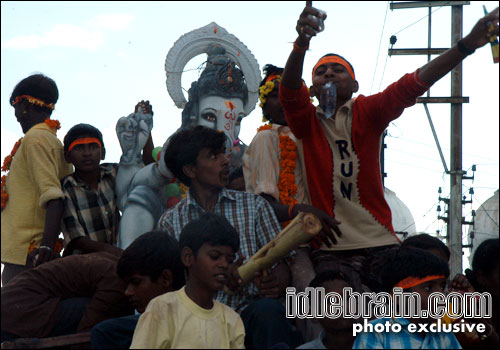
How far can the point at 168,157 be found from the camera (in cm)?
529

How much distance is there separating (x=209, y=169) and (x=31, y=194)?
60.1 inches

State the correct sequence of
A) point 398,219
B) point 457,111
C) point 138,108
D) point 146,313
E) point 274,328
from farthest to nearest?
point 398,219
point 457,111
point 138,108
point 274,328
point 146,313

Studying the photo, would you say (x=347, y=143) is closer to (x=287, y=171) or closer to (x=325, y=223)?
(x=287, y=171)

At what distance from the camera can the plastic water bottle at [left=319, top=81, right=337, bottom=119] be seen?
515cm

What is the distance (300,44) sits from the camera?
4699 millimetres

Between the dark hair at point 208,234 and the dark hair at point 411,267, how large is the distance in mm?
872

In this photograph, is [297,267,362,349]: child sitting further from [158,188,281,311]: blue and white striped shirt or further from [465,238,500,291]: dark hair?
[465,238,500,291]: dark hair

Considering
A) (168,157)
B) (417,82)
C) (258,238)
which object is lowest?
(258,238)

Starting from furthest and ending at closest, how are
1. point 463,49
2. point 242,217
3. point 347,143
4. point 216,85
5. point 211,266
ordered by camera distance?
point 216,85 → point 347,143 → point 242,217 → point 463,49 → point 211,266

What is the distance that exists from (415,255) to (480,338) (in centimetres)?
62

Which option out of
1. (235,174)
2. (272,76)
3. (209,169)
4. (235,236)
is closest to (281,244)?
(235,236)

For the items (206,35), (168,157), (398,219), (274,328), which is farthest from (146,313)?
(398,219)

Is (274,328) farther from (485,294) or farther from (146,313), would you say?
(485,294)

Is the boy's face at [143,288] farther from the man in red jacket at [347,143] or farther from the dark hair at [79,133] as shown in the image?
the dark hair at [79,133]
